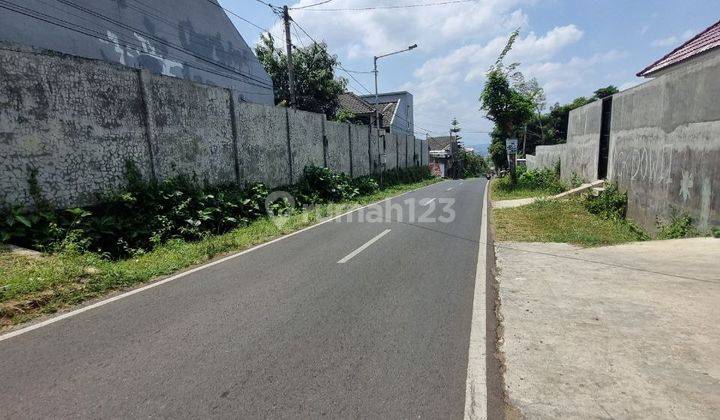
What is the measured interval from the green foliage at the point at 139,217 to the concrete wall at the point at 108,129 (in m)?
0.33

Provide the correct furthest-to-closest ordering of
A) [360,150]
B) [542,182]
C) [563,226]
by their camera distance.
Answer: [360,150] < [542,182] < [563,226]

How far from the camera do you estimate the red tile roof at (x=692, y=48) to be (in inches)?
418

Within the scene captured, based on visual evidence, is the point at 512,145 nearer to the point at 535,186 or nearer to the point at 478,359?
the point at 535,186

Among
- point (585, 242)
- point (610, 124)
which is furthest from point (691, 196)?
point (610, 124)

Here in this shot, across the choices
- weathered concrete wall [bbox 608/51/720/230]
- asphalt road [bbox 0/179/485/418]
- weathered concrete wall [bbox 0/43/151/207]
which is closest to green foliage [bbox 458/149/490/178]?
weathered concrete wall [bbox 608/51/720/230]

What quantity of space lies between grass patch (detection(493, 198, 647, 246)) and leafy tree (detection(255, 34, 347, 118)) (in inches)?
770

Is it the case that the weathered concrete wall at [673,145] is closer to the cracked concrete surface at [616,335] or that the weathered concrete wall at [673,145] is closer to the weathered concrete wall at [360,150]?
the cracked concrete surface at [616,335]

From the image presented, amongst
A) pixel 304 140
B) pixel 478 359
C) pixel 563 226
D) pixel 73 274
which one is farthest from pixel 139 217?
pixel 563 226

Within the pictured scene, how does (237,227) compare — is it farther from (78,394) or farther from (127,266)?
(78,394)

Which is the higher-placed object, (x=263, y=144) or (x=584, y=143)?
(x=263, y=144)

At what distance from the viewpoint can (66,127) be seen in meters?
8.09

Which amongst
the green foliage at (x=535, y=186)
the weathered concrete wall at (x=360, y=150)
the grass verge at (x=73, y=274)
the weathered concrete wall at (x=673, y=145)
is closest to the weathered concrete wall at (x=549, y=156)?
→ the green foliage at (x=535, y=186)

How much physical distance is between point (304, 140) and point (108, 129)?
9.64m

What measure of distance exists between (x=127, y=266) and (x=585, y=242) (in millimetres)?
8878
